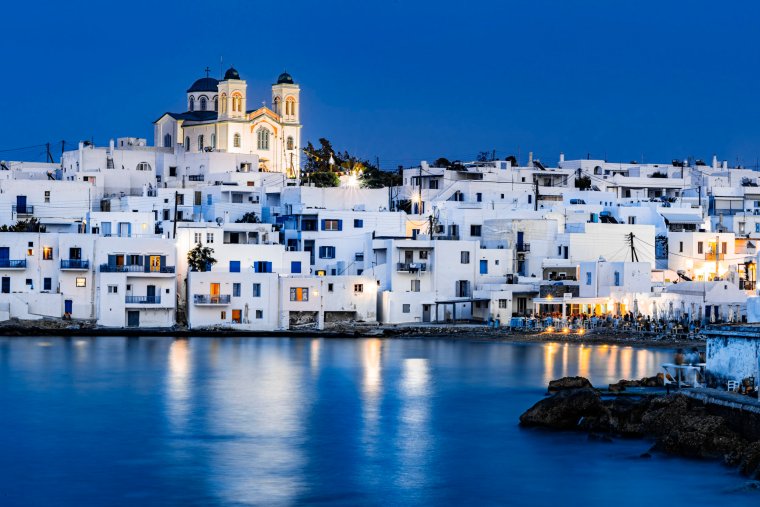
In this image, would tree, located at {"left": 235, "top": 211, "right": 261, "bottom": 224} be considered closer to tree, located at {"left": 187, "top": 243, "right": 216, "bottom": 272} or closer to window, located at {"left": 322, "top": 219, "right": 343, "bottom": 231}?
window, located at {"left": 322, "top": 219, "right": 343, "bottom": 231}

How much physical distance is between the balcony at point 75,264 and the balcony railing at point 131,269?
0.61 metres

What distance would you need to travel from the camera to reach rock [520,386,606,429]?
27.5m

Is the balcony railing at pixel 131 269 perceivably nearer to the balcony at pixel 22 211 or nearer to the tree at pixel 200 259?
the tree at pixel 200 259

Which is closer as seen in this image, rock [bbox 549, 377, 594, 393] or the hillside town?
rock [bbox 549, 377, 594, 393]

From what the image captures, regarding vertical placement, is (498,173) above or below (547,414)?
above

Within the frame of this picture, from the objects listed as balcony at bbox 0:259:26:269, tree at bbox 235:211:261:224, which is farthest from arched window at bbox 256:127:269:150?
balcony at bbox 0:259:26:269

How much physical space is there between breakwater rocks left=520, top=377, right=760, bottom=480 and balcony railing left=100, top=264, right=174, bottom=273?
76.2 ft

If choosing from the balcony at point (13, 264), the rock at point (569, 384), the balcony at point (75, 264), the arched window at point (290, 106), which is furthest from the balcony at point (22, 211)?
the rock at point (569, 384)

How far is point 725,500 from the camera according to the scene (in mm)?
21656

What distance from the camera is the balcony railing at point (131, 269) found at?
162ft

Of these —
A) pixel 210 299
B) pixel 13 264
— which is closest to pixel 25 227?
pixel 13 264

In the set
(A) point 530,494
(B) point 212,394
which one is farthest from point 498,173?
(A) point 530,494

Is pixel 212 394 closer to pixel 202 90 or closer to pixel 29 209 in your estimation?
pixel 29 209

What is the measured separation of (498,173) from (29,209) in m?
23.1
